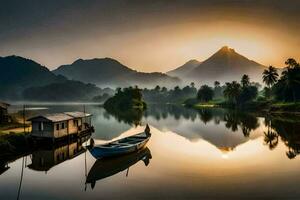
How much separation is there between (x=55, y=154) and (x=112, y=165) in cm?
1037

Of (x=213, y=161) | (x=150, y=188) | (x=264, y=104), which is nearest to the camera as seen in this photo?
(x=150, y=188)

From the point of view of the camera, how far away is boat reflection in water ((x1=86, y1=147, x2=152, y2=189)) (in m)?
29.6

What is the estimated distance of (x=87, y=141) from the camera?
51.3 meters

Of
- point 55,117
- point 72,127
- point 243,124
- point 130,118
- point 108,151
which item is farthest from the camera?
point 130,118

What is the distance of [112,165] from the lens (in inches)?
1321

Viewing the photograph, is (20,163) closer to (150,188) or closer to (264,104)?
(150,188)

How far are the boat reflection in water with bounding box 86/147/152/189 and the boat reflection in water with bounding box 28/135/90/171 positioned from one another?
5.35 meters

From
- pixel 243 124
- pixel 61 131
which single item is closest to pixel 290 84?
pixel 243 124

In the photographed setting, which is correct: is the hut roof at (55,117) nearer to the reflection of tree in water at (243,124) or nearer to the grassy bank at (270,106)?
the reflection of tree in water at (243,124)

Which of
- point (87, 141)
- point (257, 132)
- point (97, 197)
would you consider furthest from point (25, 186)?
point (257, 132)

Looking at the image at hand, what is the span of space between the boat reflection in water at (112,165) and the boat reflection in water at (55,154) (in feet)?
17.6

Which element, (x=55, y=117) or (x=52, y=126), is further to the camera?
(x=55, y=117)

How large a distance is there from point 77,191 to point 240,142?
3294 centimetres

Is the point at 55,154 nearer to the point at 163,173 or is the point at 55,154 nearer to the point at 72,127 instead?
the point at 72,127
